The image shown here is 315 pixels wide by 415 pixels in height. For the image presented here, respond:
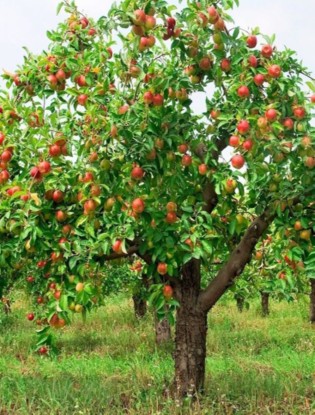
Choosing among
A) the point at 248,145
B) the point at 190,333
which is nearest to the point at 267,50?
the point at 248,145

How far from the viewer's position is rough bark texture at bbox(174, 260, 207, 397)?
6129 millimetres

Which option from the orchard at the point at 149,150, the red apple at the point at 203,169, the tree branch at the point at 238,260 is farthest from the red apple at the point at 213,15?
the tree branch at the point at 238,260

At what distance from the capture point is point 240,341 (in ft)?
40.5

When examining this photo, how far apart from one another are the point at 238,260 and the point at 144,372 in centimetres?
242

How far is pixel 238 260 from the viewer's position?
5840 millimetres

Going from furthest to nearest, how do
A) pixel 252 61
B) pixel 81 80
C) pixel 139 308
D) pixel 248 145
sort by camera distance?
1. pixel 139 308
2. pixel 81 80
3. pixel 252 61
4. pixel 248 145

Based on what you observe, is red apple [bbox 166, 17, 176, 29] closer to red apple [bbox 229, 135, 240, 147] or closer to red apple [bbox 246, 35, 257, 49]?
red apple [bbox 246, 35, 257, 49]

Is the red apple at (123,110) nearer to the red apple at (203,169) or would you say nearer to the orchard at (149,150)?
the orchard at (149,150)

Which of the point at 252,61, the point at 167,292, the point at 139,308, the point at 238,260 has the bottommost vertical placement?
the point at 139,308

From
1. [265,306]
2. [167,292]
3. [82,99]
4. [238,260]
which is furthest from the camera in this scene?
[265,306]

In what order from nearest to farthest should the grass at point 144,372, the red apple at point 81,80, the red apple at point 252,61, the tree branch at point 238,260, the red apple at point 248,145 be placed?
the red apple at point 248,145 → the red apple at point 252,61 → the red apple at point 81,80 → the tree branch at point 238,260 → the grass at point 144,372

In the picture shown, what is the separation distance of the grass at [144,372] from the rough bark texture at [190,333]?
236 millimetres

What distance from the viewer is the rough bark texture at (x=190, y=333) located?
613 centimetres

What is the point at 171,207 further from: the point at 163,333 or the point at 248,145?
the point at 163,333
